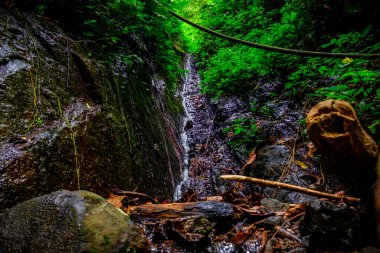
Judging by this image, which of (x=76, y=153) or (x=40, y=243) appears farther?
(x=76, y=153)

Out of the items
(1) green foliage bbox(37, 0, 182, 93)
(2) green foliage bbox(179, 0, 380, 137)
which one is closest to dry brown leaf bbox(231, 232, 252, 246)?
(2) green foliage bbox(179, 0, 380, 137)

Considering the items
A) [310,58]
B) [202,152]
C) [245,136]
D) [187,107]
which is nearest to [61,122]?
[245,136]

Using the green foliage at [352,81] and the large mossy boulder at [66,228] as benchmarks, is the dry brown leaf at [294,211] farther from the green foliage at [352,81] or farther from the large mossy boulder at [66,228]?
the large mossy boulder at [66,228]

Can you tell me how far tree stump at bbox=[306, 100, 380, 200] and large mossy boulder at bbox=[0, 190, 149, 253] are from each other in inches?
53.2

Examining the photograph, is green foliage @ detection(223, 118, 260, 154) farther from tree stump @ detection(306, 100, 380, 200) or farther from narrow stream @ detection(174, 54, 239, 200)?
tree stump @ detection(306, 100, 380, 200)

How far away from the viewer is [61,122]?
2.51 metres

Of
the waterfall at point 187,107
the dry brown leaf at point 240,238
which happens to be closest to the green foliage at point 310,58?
the waterfall at point 187,107

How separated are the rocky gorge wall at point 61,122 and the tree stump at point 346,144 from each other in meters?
2.17

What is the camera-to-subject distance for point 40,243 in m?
1.40

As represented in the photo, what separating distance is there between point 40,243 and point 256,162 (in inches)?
148

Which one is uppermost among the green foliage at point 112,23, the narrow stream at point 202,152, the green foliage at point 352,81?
the green foliage at point 112,23

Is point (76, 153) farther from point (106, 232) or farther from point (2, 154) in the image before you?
point (106, 232)

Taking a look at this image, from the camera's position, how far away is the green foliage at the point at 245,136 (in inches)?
210

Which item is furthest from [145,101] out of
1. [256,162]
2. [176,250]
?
[176,250]
